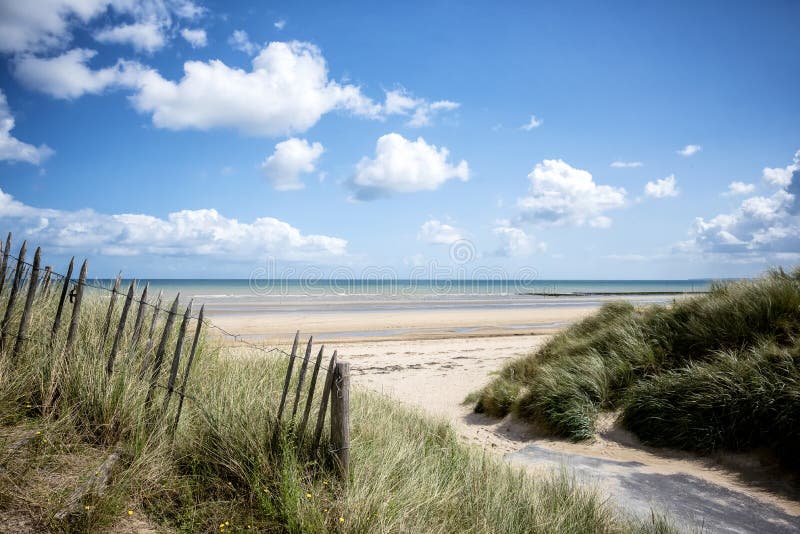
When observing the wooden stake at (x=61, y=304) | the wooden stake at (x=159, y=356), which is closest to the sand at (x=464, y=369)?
the wooden stake at (x=159, y=356)

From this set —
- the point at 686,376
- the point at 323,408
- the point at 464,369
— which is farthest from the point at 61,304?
the point at 464,369

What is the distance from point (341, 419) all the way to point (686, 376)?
5.53 m

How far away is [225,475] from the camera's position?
13.1 ft

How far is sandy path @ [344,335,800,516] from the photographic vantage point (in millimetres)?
5352

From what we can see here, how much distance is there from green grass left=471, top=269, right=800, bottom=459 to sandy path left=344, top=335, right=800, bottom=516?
9.8 inches

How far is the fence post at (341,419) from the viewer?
4.02m

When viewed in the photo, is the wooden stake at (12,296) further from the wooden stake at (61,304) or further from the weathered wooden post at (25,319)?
the wooden stake at (61,304)

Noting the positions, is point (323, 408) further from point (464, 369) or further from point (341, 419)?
point (464, 369)

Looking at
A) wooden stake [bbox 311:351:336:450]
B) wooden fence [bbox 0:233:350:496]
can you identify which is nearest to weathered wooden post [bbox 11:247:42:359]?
wooden fence [bbox 0:233:350:496]

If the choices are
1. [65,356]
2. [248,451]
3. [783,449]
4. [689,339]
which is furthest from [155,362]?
[689,339]

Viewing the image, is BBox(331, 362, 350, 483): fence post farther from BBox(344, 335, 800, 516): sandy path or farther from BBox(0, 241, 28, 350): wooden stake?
BBox(0, 241, 28, 350): wooden stake

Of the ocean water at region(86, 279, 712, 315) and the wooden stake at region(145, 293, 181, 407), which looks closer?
the wooden stake at region(145, 293, 181, 407)

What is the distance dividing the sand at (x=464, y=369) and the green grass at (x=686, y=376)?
282 mm

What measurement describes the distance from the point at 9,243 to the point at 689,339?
35.4ft
